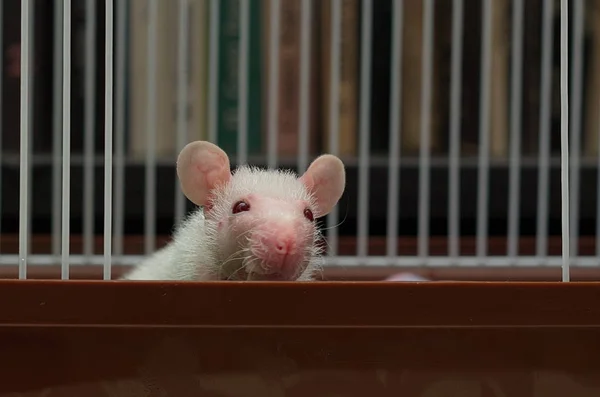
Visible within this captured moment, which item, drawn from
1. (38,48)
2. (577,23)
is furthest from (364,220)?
(38,48)

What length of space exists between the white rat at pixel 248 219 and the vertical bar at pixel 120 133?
14.6 inches

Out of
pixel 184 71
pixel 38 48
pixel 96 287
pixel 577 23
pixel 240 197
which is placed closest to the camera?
pixel 96 287

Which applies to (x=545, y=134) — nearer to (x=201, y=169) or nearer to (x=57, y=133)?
(x=201, y=169)

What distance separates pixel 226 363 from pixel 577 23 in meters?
0.77

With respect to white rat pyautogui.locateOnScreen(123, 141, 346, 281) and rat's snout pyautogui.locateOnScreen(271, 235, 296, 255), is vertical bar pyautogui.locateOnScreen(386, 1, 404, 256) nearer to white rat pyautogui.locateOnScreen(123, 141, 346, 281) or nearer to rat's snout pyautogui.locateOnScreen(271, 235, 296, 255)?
white rat pyautogui.locateOnScreen(123, 141, 346, 281)

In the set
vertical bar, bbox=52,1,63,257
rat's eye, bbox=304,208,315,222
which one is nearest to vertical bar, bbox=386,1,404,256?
rat's eye, bbox=304,208,315,222

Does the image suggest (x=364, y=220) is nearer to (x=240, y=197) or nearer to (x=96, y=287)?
(x=240, y=197)

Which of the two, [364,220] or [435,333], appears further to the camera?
[364,220]

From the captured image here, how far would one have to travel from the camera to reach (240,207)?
0.72 metres

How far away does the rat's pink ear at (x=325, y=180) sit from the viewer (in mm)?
796

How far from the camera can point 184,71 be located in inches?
46.1

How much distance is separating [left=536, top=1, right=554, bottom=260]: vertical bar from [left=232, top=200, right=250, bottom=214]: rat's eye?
53 cm

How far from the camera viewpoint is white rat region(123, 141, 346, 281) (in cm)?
66

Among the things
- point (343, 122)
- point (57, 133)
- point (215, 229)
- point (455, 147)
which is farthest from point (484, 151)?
point (57, 133)
